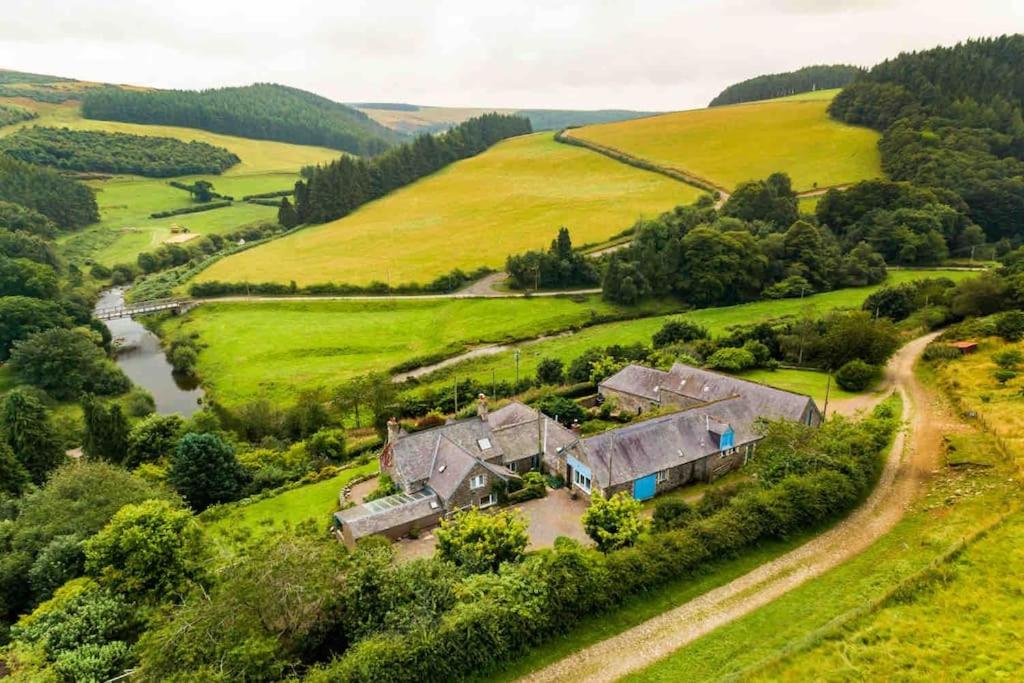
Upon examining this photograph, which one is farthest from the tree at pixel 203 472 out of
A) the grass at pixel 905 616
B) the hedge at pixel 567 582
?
the grass at pixel 905 616

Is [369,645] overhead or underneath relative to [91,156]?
underneath

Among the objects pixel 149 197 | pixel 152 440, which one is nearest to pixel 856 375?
pixel 152 440

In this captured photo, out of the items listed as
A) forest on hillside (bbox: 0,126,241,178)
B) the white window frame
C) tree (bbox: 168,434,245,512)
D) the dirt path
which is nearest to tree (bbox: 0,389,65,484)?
tree (bbox: 168,434,245,512)

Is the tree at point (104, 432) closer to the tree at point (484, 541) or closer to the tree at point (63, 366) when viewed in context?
the tree at point (63, 366)

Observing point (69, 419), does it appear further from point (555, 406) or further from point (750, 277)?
point (750, 277)

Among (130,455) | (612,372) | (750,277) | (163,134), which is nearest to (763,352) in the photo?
(612,372)
